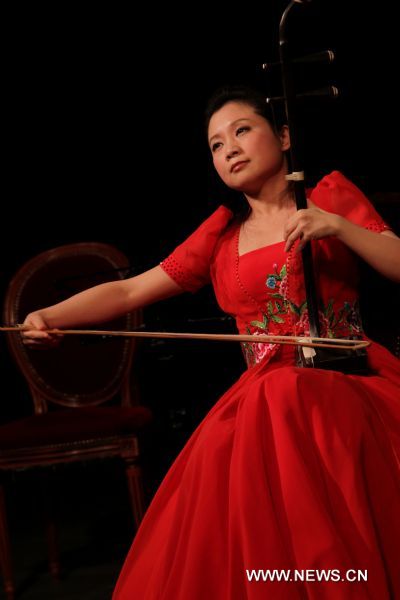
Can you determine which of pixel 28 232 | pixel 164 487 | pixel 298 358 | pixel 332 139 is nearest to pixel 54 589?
pixel 164 487

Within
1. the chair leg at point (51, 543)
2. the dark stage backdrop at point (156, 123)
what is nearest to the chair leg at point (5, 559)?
the chair leg at point (51, 543)

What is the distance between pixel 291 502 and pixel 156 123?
7.05ft

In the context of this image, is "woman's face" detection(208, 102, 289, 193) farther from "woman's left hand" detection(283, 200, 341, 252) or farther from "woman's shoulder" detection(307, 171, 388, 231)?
"woman's left hand" detection(283, 200, 341, 252)

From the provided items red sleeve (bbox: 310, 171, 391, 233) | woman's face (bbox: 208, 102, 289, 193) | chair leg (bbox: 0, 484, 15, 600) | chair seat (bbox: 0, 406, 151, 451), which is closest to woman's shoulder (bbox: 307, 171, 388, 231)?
red sleeve (bbox: 310, 171, 391, 233)

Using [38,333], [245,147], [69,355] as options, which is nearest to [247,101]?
[245,147]

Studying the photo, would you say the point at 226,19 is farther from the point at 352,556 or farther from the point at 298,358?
the point at 352,556

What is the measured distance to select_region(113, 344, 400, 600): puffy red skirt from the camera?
1.01 meters

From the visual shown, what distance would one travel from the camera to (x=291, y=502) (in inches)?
41.4

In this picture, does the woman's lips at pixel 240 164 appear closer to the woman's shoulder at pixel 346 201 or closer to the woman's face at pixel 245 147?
the woman's face at pixel 245 147

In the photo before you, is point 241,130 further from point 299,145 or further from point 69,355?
point 69,355

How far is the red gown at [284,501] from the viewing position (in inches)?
39.8

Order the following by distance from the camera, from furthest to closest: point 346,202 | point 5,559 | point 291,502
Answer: point 5,559 → point 346,202 → point 291,502

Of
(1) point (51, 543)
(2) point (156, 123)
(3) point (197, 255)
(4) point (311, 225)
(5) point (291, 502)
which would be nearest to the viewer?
(5) point (291, 502)

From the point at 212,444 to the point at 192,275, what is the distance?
584 millimetres
